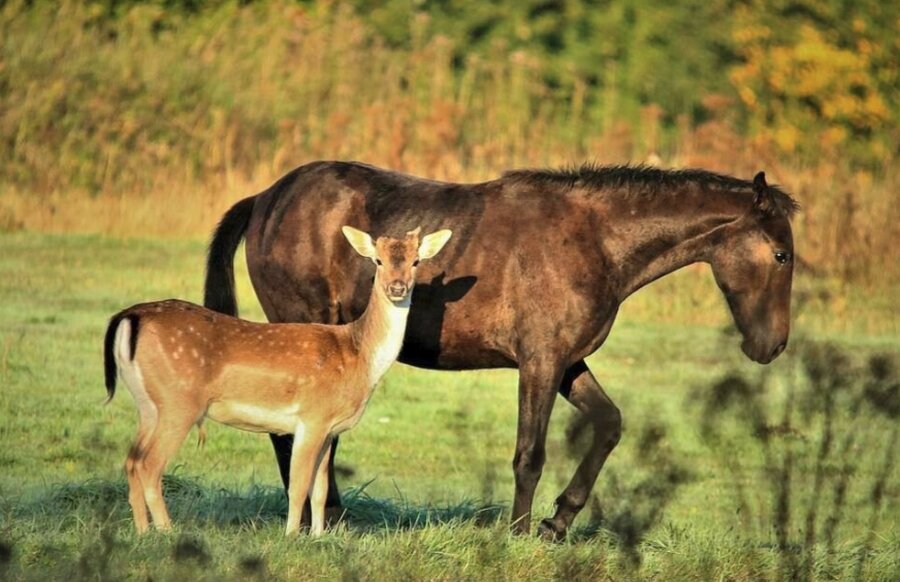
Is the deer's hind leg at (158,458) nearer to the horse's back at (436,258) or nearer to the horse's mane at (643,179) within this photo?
the horse's back at (436,258)

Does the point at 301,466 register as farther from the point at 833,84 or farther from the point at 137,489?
the point at 833,84

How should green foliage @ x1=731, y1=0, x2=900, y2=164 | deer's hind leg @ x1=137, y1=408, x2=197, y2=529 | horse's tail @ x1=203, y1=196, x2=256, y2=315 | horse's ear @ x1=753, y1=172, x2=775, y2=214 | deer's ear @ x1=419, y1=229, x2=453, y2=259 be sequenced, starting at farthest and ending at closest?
1. green foliage @ x1=731, y1=0, x2=900, y2=164
2. horse's tail @ x1=203, y1=196, x2=256, y2=315
3. horse's ear @ x1=753, y1=172, x2=775, y2=214
4. deer's ear @ x1=419, y1=229, x2=453, y2=259
5. deer's hind leg @ x1=137, y1=408, x2=197, y2=529

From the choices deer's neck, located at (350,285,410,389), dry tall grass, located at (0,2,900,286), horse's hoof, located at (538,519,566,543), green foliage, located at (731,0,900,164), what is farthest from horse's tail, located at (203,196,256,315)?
green foliage, located at (731,0,900,164)

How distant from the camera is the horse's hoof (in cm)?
990

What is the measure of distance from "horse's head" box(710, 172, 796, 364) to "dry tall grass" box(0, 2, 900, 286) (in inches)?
361

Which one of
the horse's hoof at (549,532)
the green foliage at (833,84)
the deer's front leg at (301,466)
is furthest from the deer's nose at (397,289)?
the green foliage at (833,84)

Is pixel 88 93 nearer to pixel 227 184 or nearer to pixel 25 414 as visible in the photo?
pixel 227 184

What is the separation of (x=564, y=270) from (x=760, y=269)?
1.03m

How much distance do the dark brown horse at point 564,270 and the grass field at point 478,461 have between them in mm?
295

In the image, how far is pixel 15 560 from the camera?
8273 millimetres

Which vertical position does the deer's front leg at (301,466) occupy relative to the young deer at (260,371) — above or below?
below

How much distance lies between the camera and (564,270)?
1000 centimetres

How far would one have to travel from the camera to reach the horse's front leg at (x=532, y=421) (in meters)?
9.87

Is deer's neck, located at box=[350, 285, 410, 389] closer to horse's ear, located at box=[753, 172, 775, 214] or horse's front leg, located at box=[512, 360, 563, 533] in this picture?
horse's front leg, located at box=[512, 360, 563, 533]
